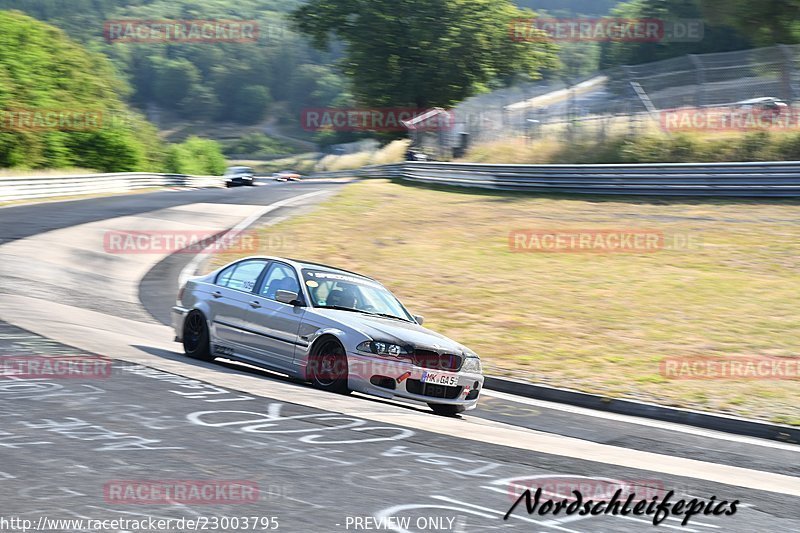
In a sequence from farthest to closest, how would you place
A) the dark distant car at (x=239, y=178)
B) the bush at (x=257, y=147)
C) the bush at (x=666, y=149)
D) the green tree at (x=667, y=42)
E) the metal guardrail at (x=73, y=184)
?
the bush at (x=257, y=147) < the green tree at (x=667, y=42) < the dark distant car at (x=239, y=178) < the metal guardrail at (x=73, y=184) < the bush at (x=666, y=149)

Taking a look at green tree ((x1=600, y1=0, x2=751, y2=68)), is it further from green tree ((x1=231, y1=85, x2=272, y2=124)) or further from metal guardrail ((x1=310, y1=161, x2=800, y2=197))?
green tree ((x1=231, y1=85, x2=272, y2=124))

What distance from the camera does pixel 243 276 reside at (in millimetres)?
10680

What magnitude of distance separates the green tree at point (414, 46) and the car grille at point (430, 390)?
46.3m

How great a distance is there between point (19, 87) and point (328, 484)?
53.8m

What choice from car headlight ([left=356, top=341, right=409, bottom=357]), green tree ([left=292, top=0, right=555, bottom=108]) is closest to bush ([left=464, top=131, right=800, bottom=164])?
car headlight ([left=356, top=341, right=409, bottom=357])

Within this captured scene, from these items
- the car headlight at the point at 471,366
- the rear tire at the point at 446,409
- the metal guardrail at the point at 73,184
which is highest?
the metal guardrail at the point at 73,184

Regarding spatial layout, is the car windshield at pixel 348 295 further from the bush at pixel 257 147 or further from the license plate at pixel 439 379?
the bush at pixel 257 147

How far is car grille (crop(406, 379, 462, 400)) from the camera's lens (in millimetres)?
8992

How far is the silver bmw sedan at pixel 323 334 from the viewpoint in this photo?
29.5ft

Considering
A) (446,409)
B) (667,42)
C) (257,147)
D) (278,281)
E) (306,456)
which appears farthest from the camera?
(257,147)

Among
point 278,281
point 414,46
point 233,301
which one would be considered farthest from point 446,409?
point 414,46

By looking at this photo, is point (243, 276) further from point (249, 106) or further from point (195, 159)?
point (249, 106)

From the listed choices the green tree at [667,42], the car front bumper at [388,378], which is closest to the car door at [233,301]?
the car front bumper at [388,378]

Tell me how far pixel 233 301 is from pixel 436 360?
8.68ft
